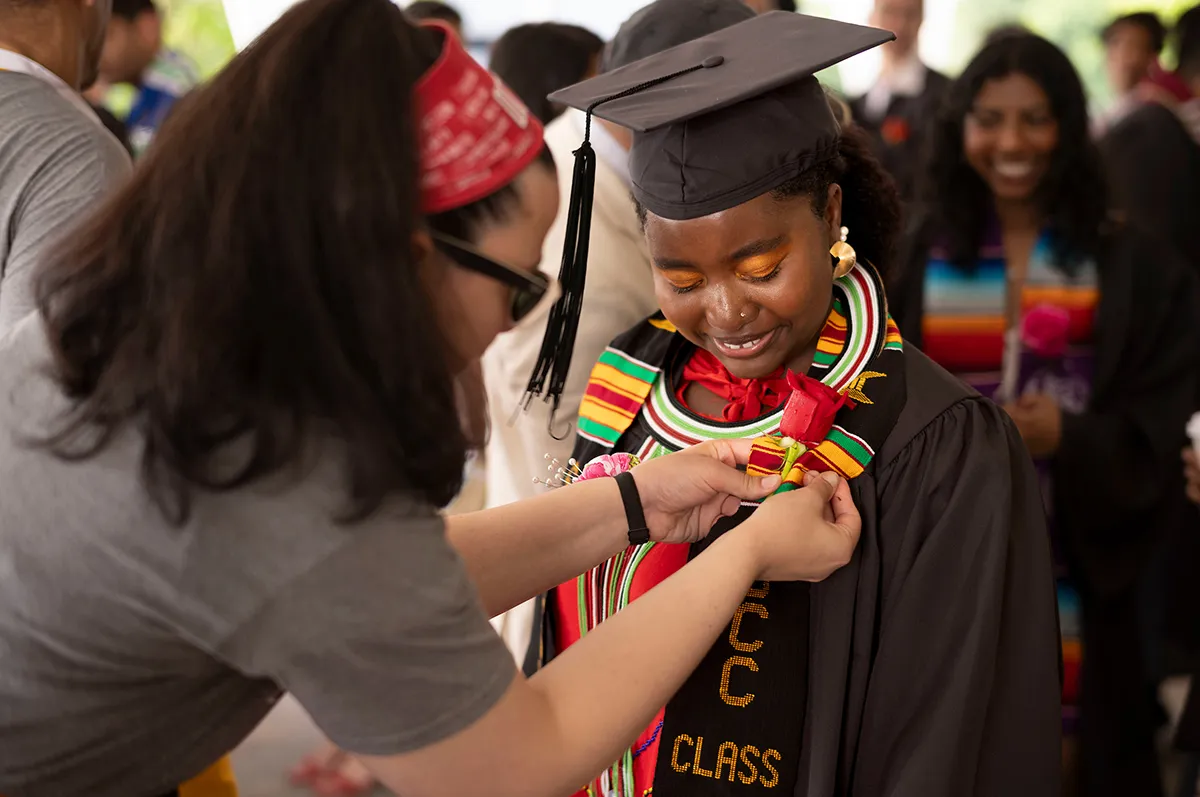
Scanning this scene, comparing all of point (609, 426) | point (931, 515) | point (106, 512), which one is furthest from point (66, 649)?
point (931, 515)

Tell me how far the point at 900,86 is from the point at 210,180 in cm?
407

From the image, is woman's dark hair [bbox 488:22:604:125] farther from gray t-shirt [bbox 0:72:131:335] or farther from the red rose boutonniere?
the red rose boutonniere

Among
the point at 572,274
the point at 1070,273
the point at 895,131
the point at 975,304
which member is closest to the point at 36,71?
the point at 572,274

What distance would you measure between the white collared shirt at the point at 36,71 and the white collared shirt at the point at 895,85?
3359mm

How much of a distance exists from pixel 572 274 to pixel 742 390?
0.35m

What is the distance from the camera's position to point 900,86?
462 centimetres

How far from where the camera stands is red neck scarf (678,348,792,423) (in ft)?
5.31

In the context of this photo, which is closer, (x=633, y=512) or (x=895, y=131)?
(x=633, y=512)

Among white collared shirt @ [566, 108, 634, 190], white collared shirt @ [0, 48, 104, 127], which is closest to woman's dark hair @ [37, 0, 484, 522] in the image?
white collared shirt @ [0, 48, 104, 127]

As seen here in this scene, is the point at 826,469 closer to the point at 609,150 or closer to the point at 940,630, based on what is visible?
the point at 940,630

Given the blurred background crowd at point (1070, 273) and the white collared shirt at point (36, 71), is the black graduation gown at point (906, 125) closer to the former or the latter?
the blurred background crowd at point (1070, 273)

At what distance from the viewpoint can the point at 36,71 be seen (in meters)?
1.80

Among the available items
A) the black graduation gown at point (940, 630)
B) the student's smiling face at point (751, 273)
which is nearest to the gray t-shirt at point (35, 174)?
the student's smiling face at point (751, 273)

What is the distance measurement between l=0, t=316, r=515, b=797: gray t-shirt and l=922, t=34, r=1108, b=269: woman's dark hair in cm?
182
